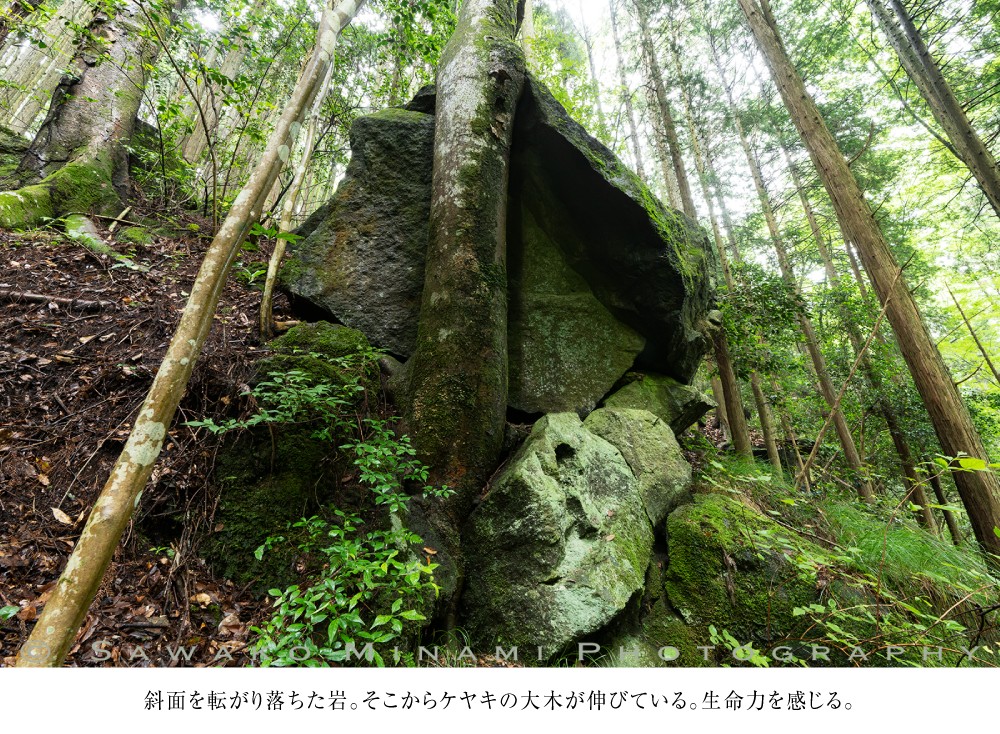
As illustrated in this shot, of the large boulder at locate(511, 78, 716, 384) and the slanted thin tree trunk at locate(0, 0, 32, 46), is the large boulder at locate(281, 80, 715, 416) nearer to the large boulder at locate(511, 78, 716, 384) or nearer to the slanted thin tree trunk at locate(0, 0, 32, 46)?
the large boulder at locate(511, 78, 716, 384)

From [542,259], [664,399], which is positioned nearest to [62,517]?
[542,259]

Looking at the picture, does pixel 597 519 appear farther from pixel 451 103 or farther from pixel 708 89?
pixel 708 89

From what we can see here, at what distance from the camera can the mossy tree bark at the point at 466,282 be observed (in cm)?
319

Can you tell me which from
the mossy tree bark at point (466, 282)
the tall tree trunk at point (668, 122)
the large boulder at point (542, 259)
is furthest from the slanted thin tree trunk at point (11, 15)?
the tall tree trunk at point (668, 122)

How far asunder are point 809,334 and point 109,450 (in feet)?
41.3

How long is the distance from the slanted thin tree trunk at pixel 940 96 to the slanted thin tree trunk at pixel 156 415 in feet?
23.9

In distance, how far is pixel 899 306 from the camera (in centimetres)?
496

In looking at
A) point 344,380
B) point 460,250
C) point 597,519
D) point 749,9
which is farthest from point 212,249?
point 749,9

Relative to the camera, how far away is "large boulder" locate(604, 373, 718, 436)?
4.65m

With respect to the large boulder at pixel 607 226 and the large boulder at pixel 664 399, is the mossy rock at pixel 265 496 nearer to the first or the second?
the large boulder at pixel 664 399

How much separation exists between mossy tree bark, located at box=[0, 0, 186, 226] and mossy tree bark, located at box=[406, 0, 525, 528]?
4.14 meters

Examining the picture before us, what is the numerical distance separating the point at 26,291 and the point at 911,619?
783 cm

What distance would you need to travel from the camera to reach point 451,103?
4.23 meters

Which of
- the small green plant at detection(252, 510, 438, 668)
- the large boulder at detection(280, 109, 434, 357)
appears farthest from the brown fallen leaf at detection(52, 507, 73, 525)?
the large boulder at detection(280, 109, 434, 357)
